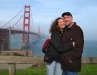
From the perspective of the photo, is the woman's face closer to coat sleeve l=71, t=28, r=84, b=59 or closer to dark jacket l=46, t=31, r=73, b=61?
dark jacket l=46, t=31, r=73, b=61

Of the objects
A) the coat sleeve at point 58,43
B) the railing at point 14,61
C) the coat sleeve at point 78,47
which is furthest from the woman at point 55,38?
the railing at point 14,61

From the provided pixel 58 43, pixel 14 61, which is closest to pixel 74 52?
pixel 58 43

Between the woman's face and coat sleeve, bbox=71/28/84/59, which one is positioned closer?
coat sleeve, bbox=71/28/84/59

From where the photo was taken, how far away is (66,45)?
2740 millimetres

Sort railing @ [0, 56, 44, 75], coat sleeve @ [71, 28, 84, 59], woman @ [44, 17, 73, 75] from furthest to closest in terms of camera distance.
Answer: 1. railing @ [0, 56, 44, 75]
2. woman @ [44, 17, 73, 75]
3. coat sleeve @ [71, 28, 84, 59]

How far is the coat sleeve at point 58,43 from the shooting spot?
2.73 m

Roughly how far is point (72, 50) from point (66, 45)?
0.33ft

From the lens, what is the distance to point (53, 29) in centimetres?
288

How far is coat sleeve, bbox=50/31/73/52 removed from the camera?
2.73 metres

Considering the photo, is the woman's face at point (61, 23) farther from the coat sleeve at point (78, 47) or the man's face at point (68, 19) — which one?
the coat sleeve at point (78, 47)

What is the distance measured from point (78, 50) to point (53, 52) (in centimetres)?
36

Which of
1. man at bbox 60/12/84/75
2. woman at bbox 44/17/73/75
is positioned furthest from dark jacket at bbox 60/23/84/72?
woman at bbox 44/17/73/75

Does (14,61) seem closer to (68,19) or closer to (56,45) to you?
(56,45)

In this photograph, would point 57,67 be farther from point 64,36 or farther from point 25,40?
point 25,40
